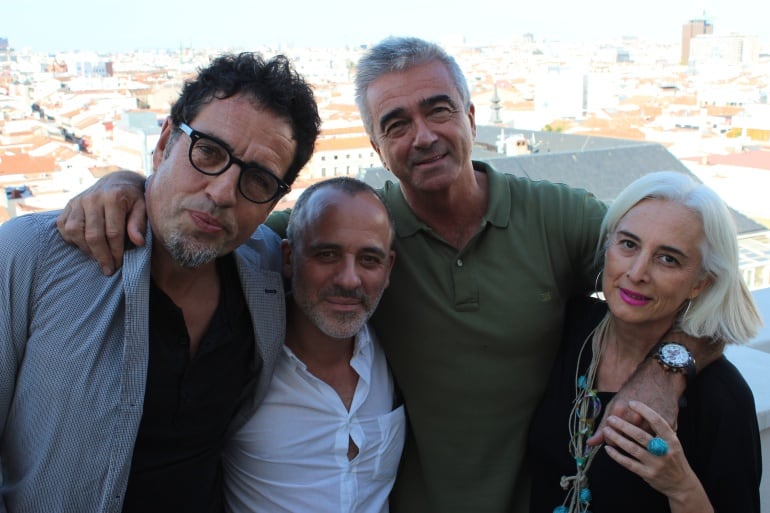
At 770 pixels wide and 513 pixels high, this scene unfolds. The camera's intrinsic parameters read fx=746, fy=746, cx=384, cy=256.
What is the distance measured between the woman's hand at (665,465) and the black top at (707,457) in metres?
0.05

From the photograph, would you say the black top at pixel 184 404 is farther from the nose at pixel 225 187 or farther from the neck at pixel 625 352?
the neck at pixel 625 352

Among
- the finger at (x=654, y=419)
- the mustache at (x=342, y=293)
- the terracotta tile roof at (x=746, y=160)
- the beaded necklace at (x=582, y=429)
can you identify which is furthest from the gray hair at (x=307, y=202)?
the terracotta tile roof at (x=746, y=160)

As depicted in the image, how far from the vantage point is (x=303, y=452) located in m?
1.41

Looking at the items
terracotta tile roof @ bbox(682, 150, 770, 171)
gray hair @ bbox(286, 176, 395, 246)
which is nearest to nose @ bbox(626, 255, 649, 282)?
gray hair @ bbox(286, 176, 395, 246)

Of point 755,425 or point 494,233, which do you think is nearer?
point 755,425

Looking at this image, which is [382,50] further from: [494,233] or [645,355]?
[645,355]

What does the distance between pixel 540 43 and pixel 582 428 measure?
15130 cm

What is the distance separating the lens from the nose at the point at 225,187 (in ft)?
4.09

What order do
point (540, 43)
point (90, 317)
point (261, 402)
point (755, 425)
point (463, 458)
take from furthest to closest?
point (540, 43) → point (463, 458) → point (261, 402) → point (755, 425) → point (90, 317)

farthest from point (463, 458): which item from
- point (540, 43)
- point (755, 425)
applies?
point (540, 43)

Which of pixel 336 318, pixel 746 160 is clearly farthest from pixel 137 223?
pixel 746 160

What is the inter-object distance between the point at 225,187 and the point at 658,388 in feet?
2.76

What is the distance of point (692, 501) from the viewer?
125 centimetres

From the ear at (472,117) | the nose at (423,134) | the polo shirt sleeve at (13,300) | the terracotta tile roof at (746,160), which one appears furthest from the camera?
the terracotta tile roof at (746,160)
